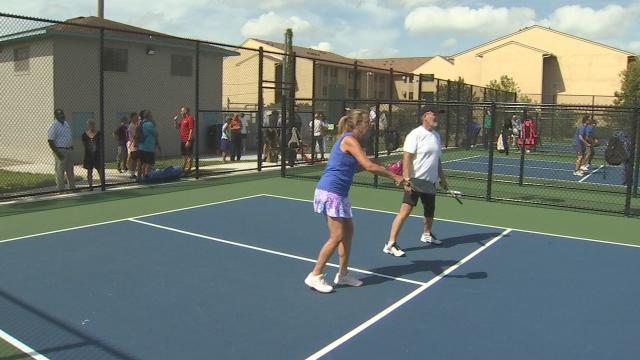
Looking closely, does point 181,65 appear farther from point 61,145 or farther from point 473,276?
point 473,276

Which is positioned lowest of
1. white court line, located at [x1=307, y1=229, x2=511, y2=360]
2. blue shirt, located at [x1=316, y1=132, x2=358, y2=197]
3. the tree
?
white court line, located at [x1=307, y1=229, x2=511, y2=360]

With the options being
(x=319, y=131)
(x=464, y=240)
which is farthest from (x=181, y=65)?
(x=464, y=240)

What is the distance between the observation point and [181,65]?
23500 millimetres

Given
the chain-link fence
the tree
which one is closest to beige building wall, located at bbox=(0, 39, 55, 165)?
the chain-link fence

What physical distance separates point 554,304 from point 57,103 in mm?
17665

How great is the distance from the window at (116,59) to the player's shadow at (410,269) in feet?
54.6

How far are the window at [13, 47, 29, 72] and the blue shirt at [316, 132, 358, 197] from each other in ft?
58.3

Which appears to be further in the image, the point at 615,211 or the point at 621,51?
the point at 621,51

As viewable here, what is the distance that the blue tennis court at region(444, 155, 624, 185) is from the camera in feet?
56.6

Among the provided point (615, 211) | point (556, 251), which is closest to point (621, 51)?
point (615, 211)

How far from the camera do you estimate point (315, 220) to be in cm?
982

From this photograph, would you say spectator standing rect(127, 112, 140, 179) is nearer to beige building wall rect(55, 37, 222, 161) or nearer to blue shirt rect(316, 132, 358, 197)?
beige building wall rect(55, 37, 222, 161)

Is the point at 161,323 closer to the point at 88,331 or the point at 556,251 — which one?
the point at 88,331

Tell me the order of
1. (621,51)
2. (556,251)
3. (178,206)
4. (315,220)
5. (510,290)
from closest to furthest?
(510,290) < (556,251) < (315,220) < (178,206) < (621,51)
